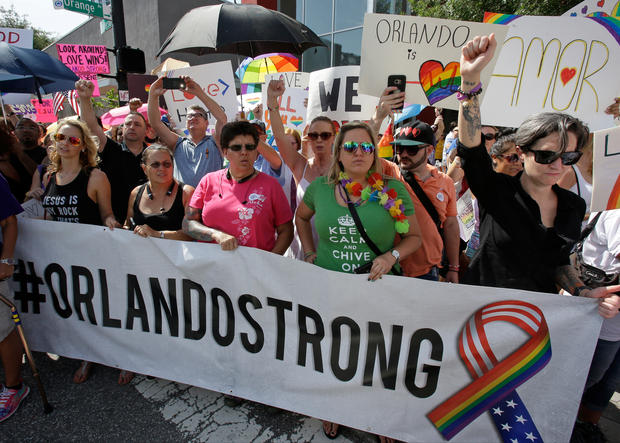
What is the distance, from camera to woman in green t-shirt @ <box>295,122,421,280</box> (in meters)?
2.07

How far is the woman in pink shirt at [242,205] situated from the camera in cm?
241

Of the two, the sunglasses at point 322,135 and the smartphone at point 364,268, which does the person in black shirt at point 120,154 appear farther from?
the smartphone at point 364,268

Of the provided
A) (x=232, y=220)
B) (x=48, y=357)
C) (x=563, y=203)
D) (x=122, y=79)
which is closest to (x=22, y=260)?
(x=48, y=357)

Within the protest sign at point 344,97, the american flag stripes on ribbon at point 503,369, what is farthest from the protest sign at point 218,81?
the american flag stripes on ribbon at point 503,369

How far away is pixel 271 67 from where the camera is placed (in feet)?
23.8

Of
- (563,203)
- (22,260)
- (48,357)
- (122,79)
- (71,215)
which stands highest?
(122,79)

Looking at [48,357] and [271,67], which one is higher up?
[271,67]

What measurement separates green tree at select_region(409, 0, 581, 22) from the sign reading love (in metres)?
5.54

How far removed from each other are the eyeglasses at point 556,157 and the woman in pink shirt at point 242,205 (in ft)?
4.95

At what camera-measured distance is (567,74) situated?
9.16 feet

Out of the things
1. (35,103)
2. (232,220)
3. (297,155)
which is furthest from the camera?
(35,103)

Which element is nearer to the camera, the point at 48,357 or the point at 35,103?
the point at 48,357

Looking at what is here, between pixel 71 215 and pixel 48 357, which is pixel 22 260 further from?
pixel 48 357

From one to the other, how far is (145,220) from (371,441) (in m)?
2.16
